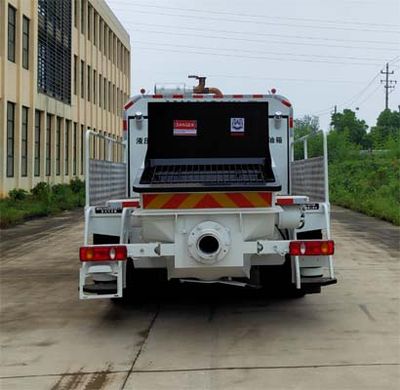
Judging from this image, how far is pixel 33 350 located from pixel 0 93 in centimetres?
2114

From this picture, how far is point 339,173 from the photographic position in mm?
43094

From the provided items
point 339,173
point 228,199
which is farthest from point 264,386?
point 339,173

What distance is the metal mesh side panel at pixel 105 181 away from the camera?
6930 millimetres

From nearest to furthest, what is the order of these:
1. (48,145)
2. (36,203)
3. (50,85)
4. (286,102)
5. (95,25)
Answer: (286,102)
(36,203)
(50,85)
(48,145)
(95,25)

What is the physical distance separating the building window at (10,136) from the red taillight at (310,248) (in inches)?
890

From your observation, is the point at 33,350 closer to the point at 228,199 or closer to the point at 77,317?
the point at 77,317

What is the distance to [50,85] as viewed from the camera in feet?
110

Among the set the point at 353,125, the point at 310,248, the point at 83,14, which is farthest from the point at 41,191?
the point at 353,125

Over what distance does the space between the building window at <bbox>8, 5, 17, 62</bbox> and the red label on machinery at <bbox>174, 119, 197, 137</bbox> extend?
72.2 ft

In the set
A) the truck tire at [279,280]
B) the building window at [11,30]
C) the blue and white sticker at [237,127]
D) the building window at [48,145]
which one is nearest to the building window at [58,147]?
the building window at [48,145]

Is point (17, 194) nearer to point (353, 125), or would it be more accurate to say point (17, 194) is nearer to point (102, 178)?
point (102, 178)

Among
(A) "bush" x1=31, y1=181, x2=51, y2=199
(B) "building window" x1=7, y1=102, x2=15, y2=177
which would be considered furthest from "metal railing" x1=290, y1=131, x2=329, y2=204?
(A) "bush" x1=31, y1=181, x2=51, y2=199

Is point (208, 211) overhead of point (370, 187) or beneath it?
beneath

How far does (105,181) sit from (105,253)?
4.48 ft
